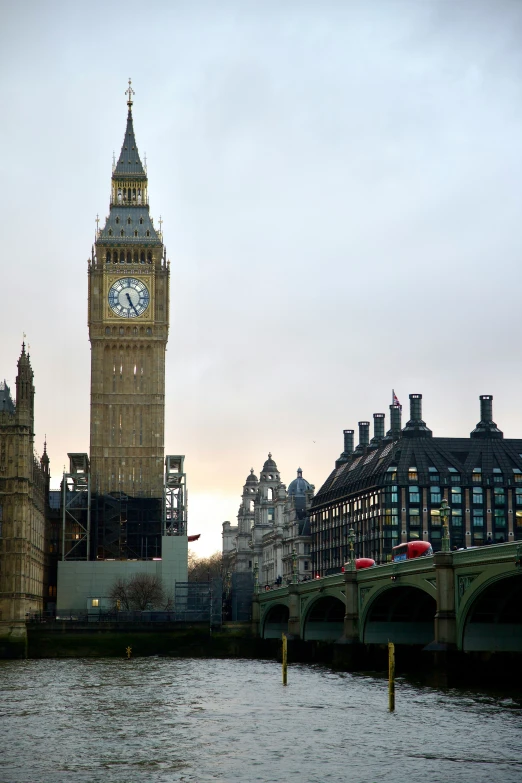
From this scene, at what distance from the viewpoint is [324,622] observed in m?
117

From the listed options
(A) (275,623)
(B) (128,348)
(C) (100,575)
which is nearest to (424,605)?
(A) (275,623)

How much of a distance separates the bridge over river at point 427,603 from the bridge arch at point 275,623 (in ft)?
58.0

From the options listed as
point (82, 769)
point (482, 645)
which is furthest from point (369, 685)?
point (82, 769)

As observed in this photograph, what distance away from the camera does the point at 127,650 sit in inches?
4850

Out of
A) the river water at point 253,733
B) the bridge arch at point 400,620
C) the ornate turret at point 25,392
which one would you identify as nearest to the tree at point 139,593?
the ornate turret at point 25,392

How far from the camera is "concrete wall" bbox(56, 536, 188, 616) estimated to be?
5974 inches

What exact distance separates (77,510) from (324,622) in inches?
2138

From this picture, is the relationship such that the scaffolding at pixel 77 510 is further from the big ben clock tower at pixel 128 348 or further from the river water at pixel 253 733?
the river water at pixel 253 733

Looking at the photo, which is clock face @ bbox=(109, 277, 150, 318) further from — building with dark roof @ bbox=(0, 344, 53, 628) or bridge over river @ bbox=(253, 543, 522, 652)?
bridge over river @ bbox=(253, 543, 522, 652)

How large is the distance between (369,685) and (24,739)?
29.9 m

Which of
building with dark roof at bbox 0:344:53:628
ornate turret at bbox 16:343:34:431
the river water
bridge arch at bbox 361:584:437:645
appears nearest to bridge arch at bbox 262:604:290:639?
building with dark roof at bbox 0:344:53:628

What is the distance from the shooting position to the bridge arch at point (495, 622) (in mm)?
72500

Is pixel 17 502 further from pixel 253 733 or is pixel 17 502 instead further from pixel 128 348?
pixel 253 733

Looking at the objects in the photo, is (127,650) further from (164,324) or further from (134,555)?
(164,324)
